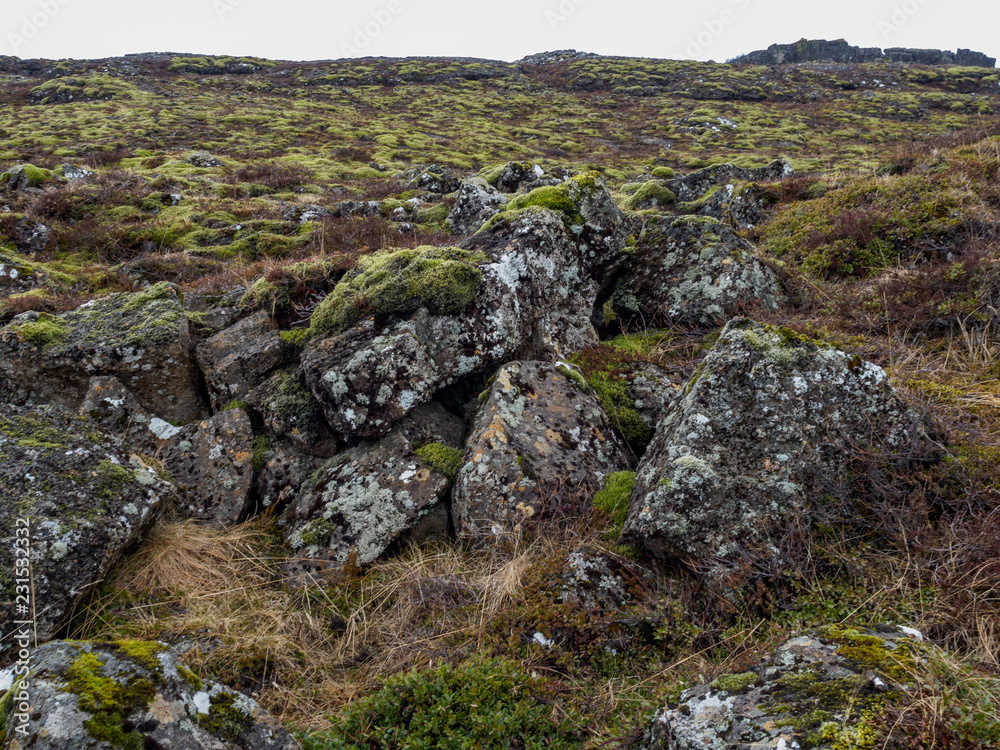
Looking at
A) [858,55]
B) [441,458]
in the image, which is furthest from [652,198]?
[858,55]

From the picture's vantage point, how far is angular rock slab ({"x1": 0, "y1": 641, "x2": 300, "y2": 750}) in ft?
8.22

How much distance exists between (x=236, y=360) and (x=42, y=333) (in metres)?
2.27

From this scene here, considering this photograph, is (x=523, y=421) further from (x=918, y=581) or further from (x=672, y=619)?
(x=918, y=581)

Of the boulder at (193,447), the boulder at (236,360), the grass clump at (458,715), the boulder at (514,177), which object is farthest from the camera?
the boulder at (514,177)

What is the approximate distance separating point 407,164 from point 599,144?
81.5ft

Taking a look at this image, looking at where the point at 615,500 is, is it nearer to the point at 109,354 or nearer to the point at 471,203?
the point at 109,354

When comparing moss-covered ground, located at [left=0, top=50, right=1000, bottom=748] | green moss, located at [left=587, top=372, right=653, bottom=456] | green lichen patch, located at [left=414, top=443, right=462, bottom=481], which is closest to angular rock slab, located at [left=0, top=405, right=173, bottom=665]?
moss-covered ground, located at [left=0, top=50, right=1000, bottom=748]

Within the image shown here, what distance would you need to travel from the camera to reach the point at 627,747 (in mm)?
3037

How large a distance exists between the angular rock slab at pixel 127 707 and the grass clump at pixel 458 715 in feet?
1.60

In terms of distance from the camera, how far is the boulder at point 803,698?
8.07 ft

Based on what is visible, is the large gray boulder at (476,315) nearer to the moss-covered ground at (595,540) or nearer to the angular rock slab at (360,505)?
the moss-covered ground at (595,540)

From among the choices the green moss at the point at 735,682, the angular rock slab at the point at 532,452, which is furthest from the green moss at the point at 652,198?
the green moss at the point at 735,682

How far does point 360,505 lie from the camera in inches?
213

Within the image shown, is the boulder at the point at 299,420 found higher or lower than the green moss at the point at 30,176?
lower
